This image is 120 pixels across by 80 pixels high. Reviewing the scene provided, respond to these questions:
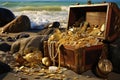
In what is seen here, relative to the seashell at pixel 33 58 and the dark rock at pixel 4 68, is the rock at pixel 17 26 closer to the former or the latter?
the seashell at pixel 33 58

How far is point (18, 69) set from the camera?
5.66 meters

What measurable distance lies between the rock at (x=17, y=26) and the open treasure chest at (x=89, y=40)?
6.45m

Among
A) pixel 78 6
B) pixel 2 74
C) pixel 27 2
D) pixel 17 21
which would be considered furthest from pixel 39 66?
pixel 27 2

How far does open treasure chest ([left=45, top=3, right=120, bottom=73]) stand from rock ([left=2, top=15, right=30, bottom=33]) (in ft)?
21.2

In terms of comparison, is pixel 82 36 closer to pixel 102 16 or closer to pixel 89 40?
pixel 89 40

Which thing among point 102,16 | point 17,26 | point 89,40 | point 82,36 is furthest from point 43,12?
point 89,40

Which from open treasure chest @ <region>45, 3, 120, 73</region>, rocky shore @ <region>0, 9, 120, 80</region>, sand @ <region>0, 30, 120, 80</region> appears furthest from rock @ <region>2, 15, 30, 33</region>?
sand @ <region>0, 30, 120, 80</region>

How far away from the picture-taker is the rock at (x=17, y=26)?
12506 mm

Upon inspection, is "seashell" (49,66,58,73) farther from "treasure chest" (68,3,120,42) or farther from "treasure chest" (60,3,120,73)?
"treasure chest" (68,3,120,42)

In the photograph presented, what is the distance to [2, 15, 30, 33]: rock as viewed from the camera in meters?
12.5

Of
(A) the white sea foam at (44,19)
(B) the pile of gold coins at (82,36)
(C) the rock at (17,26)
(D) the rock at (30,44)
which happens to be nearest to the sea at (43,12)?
(A) the white sea foam at (44,19)

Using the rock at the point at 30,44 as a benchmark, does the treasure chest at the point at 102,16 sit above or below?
above

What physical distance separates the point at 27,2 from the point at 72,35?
118ft

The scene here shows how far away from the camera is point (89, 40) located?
559 centimetres
